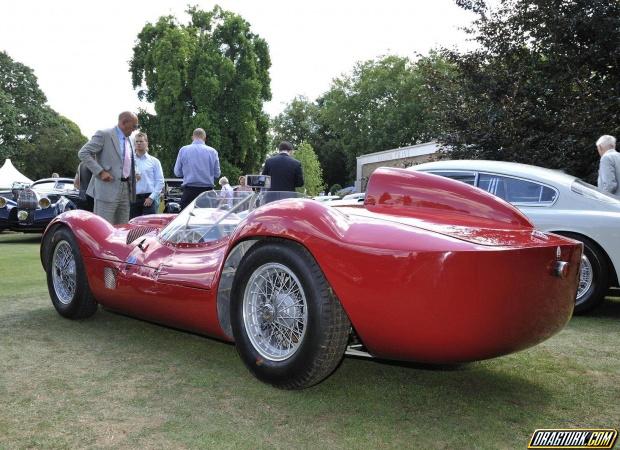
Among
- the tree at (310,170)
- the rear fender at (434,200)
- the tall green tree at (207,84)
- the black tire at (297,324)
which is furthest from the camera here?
the tree at (310,170)

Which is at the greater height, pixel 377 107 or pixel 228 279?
pixel 377 107

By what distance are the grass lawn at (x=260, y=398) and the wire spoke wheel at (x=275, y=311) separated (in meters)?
0.21

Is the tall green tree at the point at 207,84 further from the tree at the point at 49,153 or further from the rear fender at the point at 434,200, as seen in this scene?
the rear fender at the point at 434,200

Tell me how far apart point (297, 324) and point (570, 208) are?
3419mm

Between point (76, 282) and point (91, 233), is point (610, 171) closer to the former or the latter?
point (91, 233)

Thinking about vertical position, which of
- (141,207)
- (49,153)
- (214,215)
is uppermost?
(49,153)

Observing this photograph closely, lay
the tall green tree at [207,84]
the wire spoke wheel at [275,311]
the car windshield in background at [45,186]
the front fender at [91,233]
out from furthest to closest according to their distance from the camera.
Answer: the tall green tree at [207,84], the car windshield in background at [45,186], the front fender at [91,233], the wire spoke wheel at [275,311]

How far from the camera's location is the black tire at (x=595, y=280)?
4926 millimetres

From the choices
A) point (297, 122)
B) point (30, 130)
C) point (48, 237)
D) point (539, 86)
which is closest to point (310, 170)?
point (297, 122)

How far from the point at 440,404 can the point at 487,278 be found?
2.33ft

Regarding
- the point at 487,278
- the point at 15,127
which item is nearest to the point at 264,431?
the point at 487,278

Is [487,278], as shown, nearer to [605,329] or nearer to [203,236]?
[203,236]

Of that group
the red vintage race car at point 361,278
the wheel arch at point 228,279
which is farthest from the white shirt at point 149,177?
the wheel arch at point 228,279

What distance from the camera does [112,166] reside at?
5.84 m
